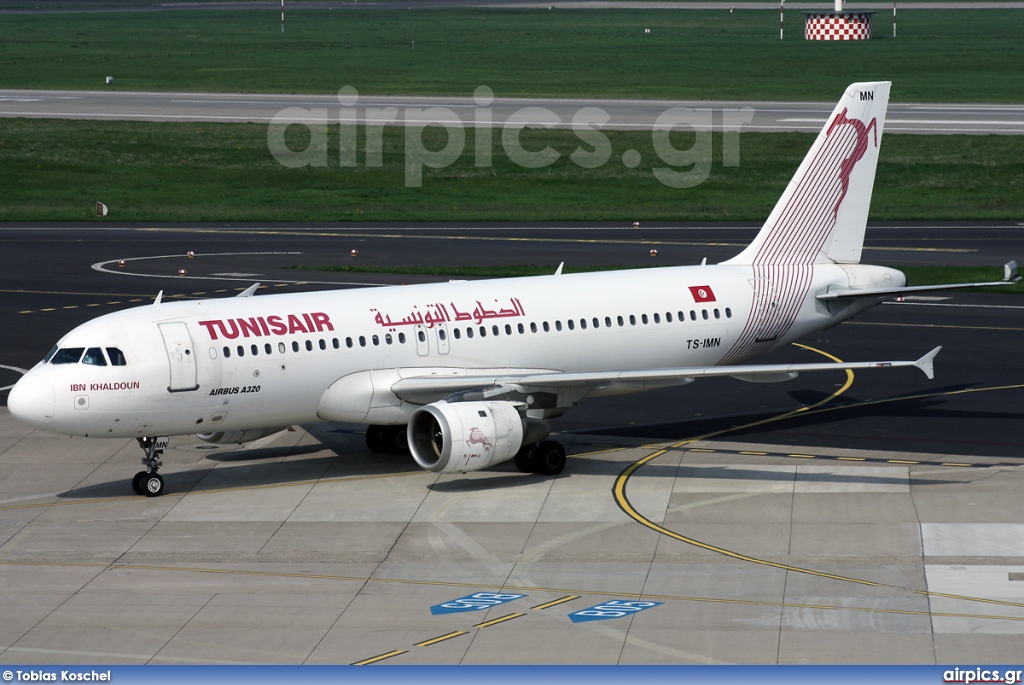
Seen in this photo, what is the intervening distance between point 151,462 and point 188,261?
122 feet

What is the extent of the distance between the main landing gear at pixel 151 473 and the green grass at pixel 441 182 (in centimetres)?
5088

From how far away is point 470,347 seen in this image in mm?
37375

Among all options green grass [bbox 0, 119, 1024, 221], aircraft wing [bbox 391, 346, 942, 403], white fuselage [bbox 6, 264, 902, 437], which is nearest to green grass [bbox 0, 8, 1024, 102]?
green grass [bbox 0, 119, 1024, 221]

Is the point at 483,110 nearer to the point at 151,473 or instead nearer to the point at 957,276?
the point at 957,276

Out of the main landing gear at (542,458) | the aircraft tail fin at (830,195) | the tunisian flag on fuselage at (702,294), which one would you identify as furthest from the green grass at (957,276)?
the main landing gear at (542,458)

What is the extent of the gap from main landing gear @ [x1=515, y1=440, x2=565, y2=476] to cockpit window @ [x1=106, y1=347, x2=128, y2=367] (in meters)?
9.79

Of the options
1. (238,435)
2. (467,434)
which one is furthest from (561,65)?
(467,434)

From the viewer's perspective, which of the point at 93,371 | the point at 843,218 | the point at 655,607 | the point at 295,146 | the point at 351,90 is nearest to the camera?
the point at 655,607

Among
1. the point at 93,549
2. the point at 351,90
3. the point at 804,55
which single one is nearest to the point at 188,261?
the point at 93,549

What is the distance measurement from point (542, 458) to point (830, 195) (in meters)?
13.0

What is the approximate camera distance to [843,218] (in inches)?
1706

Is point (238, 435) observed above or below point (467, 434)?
below

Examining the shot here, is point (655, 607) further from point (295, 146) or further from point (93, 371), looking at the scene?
point (295, 146)

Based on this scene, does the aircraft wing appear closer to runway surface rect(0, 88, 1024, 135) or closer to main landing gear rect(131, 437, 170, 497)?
main landing gear rect(131, 437, 170, 497)
